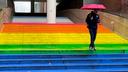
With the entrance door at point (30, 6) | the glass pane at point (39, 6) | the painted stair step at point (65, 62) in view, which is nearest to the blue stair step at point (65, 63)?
the painted stair step at point (65, 62)

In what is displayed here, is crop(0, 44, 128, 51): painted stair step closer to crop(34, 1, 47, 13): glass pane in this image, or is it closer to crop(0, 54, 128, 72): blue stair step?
crop(0, 54, 128, 72): blue stair step

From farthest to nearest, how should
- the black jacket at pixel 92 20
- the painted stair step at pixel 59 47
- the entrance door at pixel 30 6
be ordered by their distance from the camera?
the entrance door at pixel 30 6, the painted stair step at pixel 59 47, the black jacket at pixel 92 20

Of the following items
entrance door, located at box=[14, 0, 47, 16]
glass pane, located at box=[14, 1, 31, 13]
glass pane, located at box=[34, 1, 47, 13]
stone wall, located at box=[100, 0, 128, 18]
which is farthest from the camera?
glass pane, located at box=[34, 1, 47, 13]

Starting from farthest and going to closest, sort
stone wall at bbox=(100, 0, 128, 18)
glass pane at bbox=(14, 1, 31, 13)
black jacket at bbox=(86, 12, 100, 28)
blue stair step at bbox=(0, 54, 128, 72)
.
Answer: glass pane at bbox=(14, 1, 31, 13), stone wall at bbox=(100, 0, 128, 18), black jacket at bbox=(86, 12, 100, 28), blue stair step at bbox=(0, 54, 128, 72)

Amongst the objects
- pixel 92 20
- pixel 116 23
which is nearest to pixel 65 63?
pixel 92 20

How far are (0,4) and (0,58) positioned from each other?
16.0m

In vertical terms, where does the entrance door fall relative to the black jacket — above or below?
below

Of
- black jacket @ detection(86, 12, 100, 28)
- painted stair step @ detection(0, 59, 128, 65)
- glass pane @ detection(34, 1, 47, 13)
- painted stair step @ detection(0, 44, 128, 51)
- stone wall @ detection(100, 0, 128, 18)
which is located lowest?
glass pane @ detection(34, 1, 47, 13)

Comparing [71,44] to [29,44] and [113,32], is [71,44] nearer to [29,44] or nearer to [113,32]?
[29,44]

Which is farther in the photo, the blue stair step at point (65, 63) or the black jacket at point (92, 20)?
the black jacket at point (92, 20)

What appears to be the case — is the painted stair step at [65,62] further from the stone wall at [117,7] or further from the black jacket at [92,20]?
the stone wall at [117,7]

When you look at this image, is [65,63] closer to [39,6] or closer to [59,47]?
[59,47]

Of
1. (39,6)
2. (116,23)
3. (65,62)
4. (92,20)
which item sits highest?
(92,20)

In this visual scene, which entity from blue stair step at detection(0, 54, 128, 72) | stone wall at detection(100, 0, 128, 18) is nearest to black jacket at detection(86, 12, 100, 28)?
blue stair step at detection(0, 54, 128, 72)
